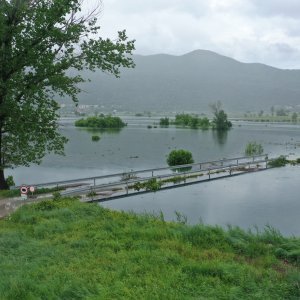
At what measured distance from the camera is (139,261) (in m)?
9.95

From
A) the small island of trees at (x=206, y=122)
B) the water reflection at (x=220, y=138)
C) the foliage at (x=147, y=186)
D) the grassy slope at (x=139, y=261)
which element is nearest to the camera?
the grassy slope at (x=139, y=261)

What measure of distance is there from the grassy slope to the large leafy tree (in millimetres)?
8441

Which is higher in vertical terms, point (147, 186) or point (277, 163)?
point (147, 186)

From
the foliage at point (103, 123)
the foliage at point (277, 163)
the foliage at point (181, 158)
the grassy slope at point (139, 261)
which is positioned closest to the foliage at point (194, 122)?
the foliage at point (103, 123)

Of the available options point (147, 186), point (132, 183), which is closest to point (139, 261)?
point (147, 186)

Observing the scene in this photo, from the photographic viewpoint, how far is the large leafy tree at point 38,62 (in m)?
21.0

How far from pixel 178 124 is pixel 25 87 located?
13924 cm

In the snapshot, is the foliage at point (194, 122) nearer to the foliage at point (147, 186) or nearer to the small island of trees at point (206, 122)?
the small island of trees at point (206, 122)

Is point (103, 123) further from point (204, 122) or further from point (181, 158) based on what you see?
point (181, 158)

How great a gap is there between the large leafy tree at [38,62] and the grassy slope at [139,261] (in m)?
8.44

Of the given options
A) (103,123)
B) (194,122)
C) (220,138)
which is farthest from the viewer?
(194,122)

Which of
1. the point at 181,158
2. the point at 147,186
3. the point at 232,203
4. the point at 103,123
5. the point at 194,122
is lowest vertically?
the point at 232,203

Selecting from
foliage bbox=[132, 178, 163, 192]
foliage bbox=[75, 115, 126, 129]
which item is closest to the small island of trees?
foliage bbox=[75, 115, 126, 129]

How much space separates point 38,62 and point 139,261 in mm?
14909
